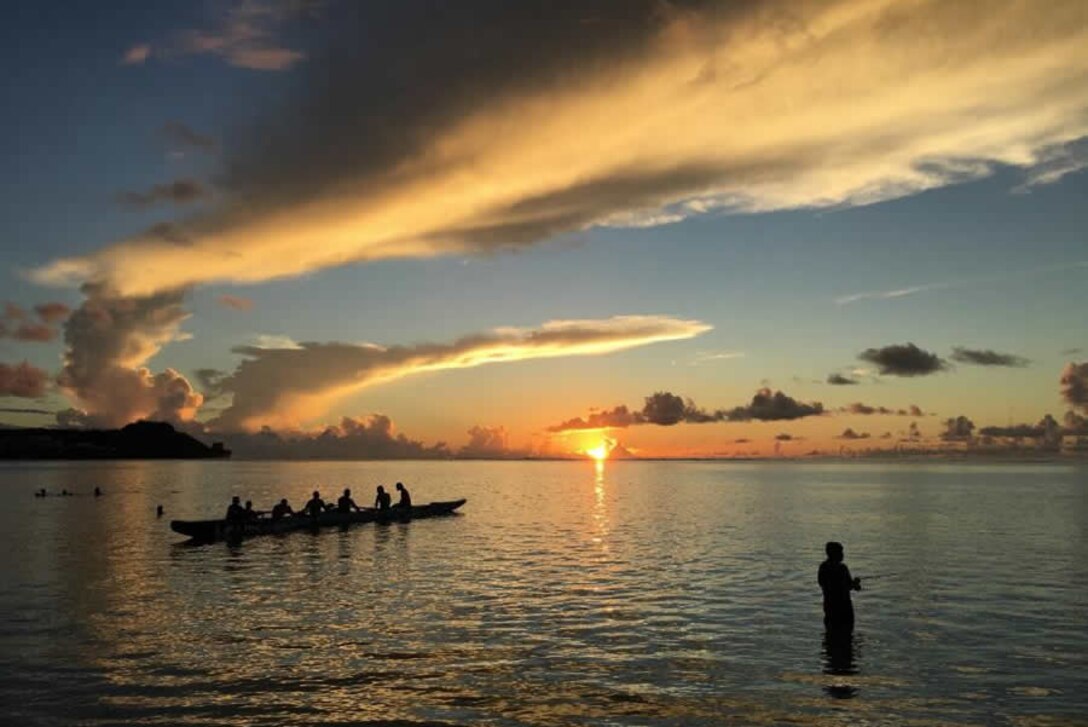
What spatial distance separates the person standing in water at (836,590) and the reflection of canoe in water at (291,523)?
38.5 meters

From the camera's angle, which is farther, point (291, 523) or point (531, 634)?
point (291, 523)

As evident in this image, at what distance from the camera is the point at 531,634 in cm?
2544

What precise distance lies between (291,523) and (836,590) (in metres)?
43.1

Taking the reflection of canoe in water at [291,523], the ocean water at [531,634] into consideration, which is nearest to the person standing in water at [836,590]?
the ocean water at [531,634]

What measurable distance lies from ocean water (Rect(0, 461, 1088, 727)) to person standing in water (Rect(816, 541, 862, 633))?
31.9 inches

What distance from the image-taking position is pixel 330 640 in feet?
80.1

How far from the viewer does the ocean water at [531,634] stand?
18.1 metres

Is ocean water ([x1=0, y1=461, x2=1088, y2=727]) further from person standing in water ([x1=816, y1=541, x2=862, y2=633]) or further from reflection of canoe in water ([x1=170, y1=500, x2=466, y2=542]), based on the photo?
reflection of canoe in water ([x1=170, y1=500, x2=466, y2=542])

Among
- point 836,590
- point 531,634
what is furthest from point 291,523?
point 836,590

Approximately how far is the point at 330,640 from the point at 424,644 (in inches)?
114

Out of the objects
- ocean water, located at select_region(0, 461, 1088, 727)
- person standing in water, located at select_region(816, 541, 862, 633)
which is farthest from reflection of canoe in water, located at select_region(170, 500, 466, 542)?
person standing in water, located at select_region(816, 541, 862, 633)

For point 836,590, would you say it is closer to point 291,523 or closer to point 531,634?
point 531,634

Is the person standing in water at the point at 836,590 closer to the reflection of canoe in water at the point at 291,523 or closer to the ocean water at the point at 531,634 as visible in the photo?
the ocean water at the point at 531,634

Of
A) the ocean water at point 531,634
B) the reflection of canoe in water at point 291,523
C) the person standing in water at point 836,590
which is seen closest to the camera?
the ocean water at point 531,634
